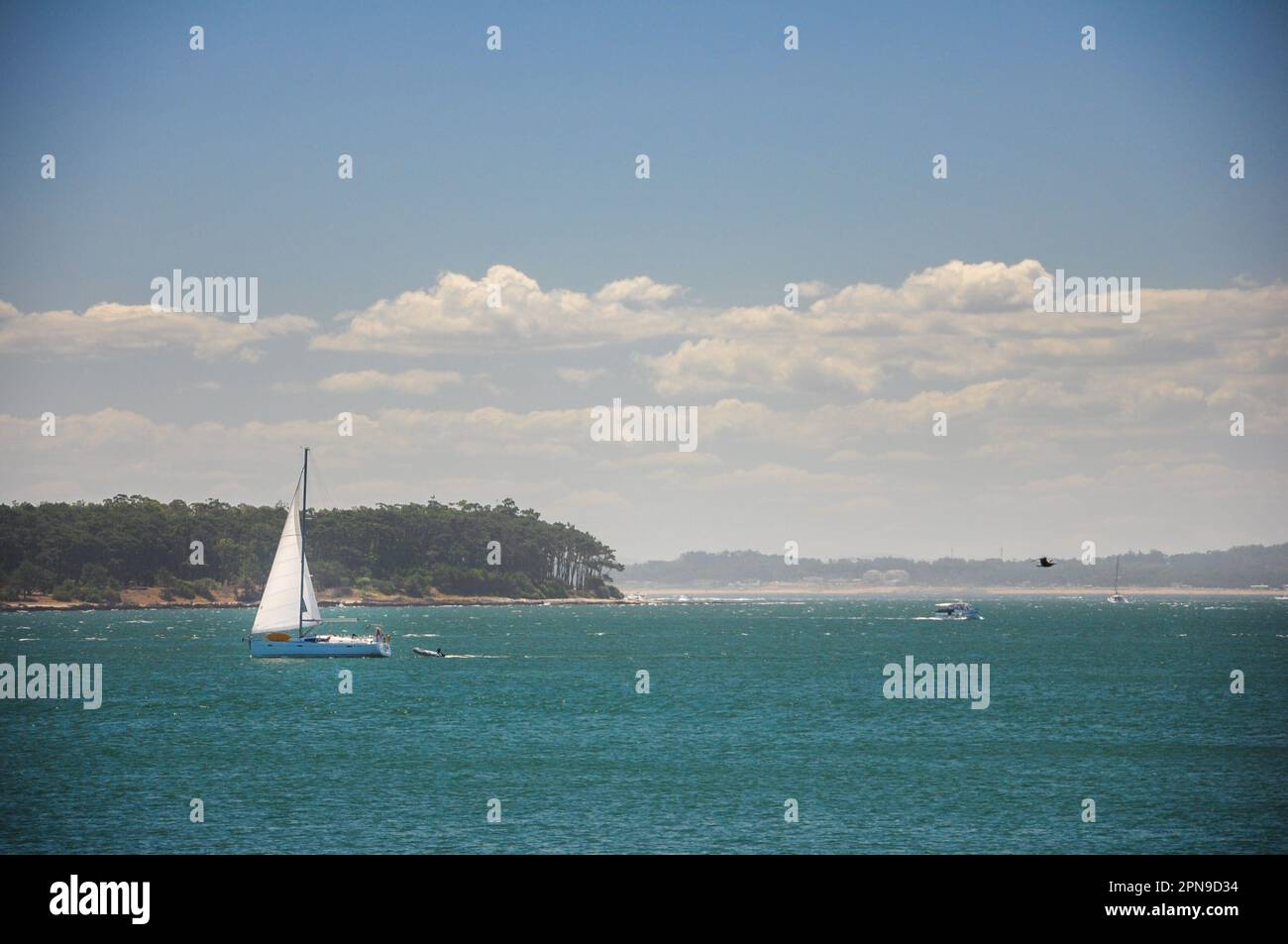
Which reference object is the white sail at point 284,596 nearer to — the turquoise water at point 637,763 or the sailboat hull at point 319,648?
the sailboat hull at point 319,648

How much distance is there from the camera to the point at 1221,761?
66.1 m

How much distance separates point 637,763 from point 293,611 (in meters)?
70.4

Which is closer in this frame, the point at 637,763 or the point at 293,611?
the point at 637,763

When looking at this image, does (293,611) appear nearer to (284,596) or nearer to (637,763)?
(284,596)

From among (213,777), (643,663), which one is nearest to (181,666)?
(643,663)

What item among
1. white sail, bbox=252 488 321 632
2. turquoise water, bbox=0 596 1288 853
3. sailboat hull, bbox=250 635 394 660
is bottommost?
turquoise water, bbox=0 596 1288 853

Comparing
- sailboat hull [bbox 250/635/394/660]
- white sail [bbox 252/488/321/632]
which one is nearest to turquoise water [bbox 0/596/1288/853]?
sailboat hull [bbox 250/635/394/660]

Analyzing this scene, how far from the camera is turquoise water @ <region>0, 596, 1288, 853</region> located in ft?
155

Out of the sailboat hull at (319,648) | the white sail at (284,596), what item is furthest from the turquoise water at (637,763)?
the white sail at (284,596)

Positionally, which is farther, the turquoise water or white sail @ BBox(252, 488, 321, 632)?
white sail @ BBox(252, 488, 321, 632)

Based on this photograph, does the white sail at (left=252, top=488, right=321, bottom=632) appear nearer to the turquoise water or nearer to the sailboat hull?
the sailboat hull

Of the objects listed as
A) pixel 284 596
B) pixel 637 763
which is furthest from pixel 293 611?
pixel 637 763

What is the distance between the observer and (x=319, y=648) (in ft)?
430
